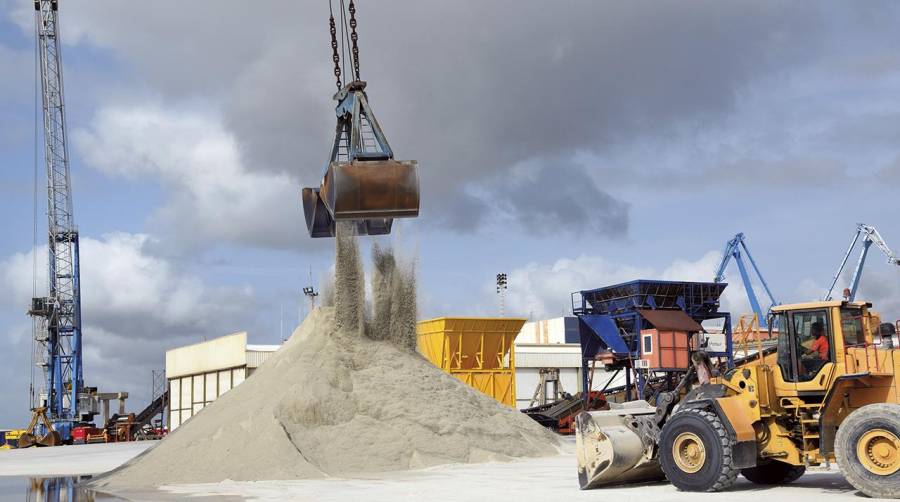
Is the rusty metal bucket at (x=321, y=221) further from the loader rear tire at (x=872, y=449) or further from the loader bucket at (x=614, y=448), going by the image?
the loader rear tire at (x=872, y=449)

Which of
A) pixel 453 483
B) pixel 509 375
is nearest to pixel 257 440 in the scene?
pixel 453 483

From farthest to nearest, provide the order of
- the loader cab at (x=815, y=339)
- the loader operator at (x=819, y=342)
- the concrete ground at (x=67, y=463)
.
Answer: the concrete ground at (x=67, y=463), the loader operator at (x=819, y=342), the loader cab at (x=815, y=339)

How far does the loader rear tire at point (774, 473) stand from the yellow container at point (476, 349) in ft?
71.3

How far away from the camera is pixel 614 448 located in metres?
15.4

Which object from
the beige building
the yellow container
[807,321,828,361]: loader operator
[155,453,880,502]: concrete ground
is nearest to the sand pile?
[155,453,880,502]: concrete ground

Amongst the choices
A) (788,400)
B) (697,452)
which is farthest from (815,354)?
(697,452)

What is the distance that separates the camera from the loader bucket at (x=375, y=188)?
819 inches

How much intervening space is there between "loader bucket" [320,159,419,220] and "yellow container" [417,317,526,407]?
655 inches

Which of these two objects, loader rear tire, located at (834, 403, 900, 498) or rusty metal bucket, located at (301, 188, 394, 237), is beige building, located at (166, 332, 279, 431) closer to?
rusty metal bucket, located at (301, 188, 394, 237)

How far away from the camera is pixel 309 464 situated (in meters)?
20.4

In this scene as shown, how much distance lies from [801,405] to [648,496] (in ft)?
8.98

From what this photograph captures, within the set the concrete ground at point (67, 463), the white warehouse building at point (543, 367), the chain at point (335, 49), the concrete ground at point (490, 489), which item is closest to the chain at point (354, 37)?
the chain at point (335, 49)

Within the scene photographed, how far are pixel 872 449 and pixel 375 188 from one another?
38.2ft

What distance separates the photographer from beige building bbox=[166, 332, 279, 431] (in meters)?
54.0
